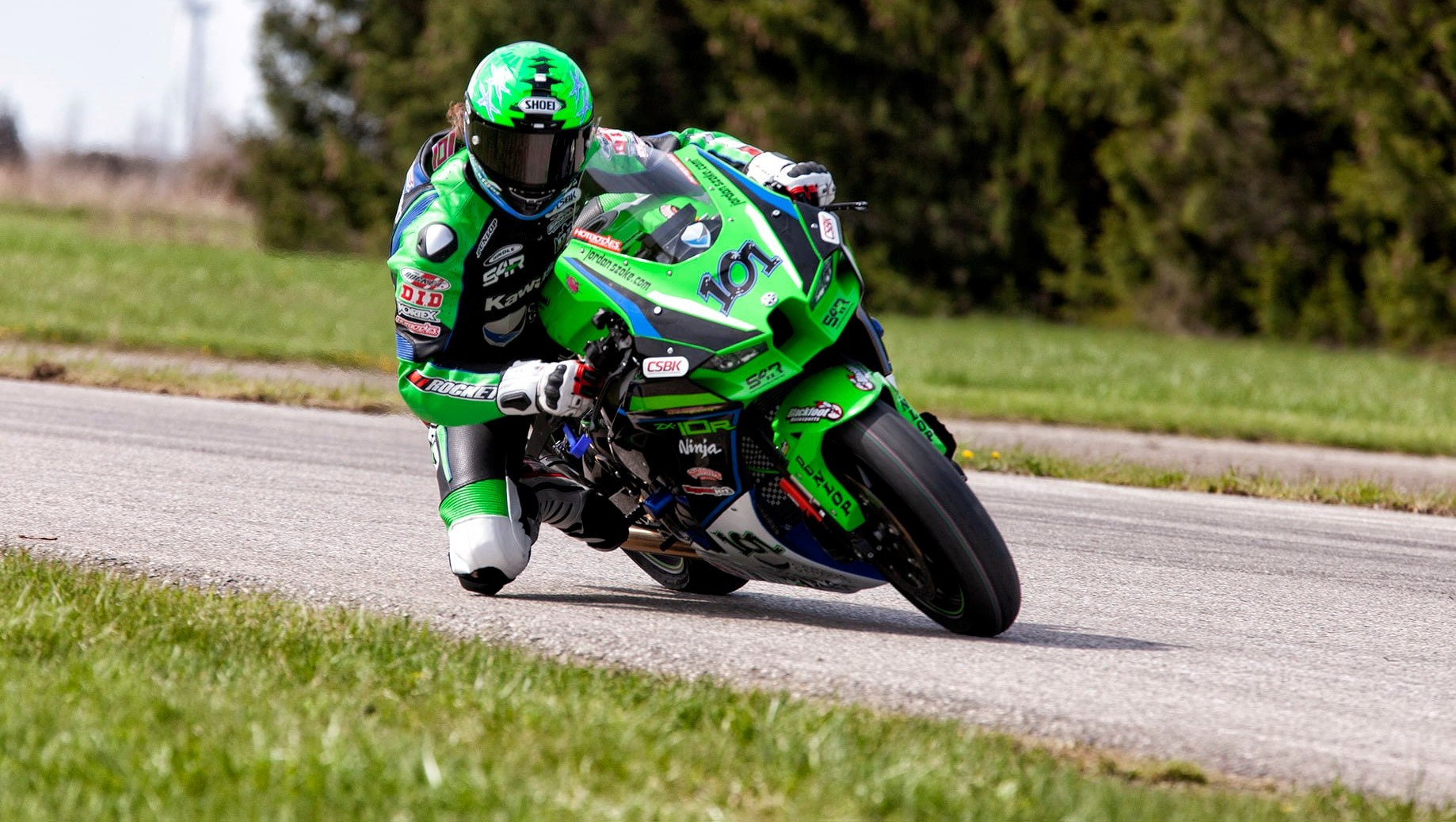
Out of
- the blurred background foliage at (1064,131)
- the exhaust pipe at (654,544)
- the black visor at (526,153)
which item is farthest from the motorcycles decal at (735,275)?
the blurred background foliage at (1064,131)

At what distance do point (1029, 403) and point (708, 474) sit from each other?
417 inches

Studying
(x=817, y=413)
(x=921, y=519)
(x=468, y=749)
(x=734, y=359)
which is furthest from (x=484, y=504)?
(x=468, y=749)

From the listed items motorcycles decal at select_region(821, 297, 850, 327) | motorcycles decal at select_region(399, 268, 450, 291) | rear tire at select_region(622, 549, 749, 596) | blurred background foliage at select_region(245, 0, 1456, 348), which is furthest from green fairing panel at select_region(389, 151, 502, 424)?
blurred background foliage at select_region(245, 0, 1456, 348)

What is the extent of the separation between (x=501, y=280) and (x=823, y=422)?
1.27m

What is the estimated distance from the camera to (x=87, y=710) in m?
3.79

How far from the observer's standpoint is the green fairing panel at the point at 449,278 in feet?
17.4

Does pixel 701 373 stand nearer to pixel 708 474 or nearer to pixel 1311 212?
pixel 708 474

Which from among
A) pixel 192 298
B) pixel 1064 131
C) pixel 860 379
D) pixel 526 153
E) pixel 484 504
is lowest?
pixel 192 298

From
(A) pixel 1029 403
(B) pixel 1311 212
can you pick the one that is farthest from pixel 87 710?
(B) pixel 1311 212

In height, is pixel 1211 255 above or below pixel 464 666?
below

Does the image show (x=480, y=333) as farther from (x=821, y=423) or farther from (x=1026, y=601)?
(x=1026, y=601)

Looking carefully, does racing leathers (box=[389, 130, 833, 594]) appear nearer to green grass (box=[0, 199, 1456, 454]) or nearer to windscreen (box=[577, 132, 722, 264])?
windscreen (box=[577, 132, 722, 264])

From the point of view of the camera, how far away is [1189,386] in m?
18.3

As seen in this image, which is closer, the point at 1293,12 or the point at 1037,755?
the point at 1037,755
